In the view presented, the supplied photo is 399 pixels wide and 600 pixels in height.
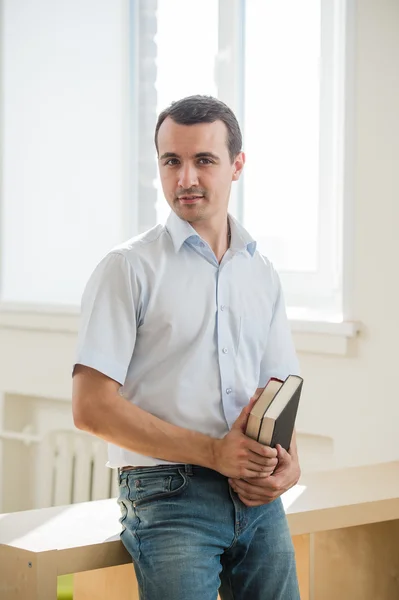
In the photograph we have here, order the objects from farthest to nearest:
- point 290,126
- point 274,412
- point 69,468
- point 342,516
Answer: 1. point 69,468
2. point 290,126
3. point 342,516
4. point 274,412

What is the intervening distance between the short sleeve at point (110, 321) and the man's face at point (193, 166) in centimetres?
17

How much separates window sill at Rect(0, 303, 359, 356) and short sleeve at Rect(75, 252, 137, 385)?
3.49ft

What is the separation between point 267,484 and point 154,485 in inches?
8.2

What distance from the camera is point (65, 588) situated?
2.92 m

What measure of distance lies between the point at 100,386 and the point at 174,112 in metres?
0.54

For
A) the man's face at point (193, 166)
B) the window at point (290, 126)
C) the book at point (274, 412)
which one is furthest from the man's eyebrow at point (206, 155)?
the window at point (290, 126)

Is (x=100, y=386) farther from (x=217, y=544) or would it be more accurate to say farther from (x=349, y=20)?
(x=349, y=20)

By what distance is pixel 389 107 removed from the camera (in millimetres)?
2412

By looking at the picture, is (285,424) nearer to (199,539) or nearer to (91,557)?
(199,539)

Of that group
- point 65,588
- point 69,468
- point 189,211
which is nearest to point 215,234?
point 189,211

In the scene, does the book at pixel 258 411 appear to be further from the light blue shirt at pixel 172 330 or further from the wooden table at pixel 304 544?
the wooden table at pixel 304 544

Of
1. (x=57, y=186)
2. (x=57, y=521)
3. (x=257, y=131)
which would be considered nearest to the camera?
(x=57, y=521)

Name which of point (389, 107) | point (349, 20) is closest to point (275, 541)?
point (389, 107)

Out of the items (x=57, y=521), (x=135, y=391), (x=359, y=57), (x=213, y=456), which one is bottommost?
(x=57, y=521)
